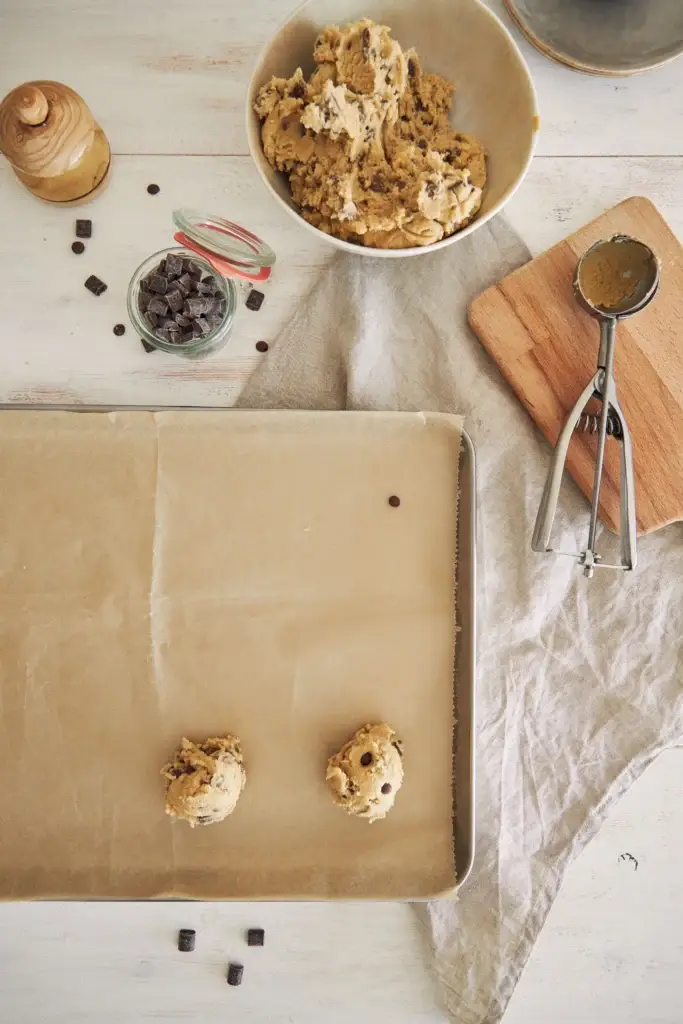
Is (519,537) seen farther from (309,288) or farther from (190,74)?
(190,74)

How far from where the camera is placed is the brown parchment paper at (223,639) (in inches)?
45.2

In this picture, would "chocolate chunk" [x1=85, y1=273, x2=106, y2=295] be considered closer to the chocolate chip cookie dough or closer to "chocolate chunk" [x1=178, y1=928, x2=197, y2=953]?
the chocolate chip cookie dough

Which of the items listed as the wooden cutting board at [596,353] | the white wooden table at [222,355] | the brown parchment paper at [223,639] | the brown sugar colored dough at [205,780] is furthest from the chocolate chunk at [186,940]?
the wooden cutting board at [596,353]

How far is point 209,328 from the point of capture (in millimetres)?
1156

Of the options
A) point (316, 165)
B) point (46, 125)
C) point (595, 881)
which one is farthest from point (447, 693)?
point (46, 125)

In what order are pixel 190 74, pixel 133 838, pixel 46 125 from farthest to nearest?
pixel 190 74
pixel 133 838
pixel 46 125

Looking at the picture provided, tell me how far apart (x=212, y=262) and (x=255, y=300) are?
86 millimetres

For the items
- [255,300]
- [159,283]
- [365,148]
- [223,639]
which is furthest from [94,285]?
[223,639]

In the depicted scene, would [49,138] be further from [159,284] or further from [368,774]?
[368,774]

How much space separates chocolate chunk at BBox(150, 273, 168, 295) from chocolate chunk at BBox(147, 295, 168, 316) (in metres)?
0.01

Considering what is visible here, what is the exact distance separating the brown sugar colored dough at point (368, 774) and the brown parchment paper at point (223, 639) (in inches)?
1.7

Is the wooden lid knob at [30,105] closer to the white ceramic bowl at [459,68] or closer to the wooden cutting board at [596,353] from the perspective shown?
the white ceramic bowl at [459,68]

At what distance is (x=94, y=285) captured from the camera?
3.99 feet

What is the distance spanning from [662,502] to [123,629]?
838 millimetres
